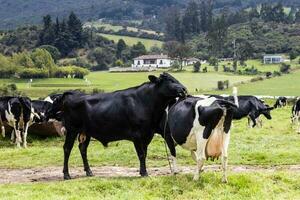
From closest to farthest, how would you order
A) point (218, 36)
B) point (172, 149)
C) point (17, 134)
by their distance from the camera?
1. point (172, 149)
2. point (17, 134)
3. point (218, 36)

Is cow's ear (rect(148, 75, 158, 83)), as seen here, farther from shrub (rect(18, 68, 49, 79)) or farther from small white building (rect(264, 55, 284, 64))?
small white building (rect(264, 55, 284, 64))

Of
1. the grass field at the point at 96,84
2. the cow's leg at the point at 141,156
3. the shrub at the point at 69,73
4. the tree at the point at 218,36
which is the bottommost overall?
the grass field at the point at 96,84

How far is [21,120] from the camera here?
23422 millimetres

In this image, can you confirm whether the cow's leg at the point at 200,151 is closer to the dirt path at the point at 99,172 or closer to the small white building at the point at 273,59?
the dirt path at the point at 99,172

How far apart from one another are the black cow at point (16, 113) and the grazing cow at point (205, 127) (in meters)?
11.9

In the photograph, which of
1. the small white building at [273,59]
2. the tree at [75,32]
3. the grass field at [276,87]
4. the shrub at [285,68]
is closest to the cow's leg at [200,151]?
the grass field at [276,87]

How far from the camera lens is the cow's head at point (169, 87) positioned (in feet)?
44.9

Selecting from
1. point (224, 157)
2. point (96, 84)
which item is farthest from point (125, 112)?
point (96, 84)

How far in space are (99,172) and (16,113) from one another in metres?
9.14

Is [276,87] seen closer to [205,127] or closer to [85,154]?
[85,154]

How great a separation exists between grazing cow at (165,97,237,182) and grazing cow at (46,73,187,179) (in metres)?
0.96

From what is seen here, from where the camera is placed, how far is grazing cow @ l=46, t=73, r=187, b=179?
13888mm

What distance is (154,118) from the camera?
14.0 m

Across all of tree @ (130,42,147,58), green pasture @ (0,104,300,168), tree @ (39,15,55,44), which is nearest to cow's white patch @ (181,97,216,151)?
green pasture @ (0,104,300,168)
